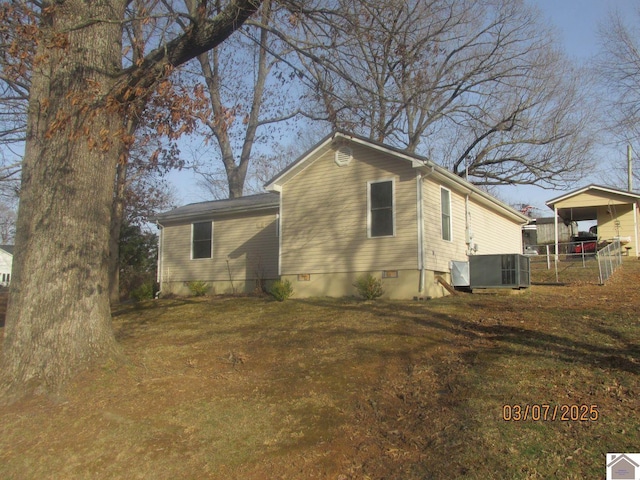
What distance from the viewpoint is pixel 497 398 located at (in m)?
5.66

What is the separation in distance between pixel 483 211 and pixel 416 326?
365 inches

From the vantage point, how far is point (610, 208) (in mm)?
23516

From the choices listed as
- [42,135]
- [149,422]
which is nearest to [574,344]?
[149,422]

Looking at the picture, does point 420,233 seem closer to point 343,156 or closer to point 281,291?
point 343,156

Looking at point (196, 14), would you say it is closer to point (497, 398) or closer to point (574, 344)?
point (497, 398)

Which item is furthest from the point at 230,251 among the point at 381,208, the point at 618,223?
the point at 618,223

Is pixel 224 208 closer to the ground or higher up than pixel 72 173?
higher up

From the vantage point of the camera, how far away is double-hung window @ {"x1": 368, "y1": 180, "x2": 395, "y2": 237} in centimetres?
1308

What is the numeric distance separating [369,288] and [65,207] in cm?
748

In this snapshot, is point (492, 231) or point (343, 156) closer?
point (343, 156)

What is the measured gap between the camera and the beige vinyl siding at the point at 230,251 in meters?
16.8

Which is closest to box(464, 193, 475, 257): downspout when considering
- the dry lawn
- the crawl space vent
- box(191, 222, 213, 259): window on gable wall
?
the crawl space vent
